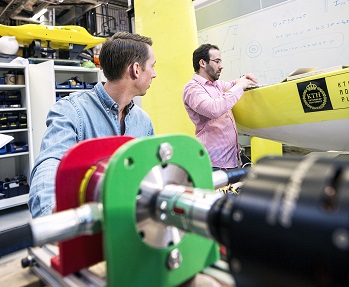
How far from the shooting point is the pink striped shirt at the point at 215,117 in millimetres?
1896

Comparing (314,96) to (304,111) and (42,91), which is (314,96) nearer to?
(304,111)

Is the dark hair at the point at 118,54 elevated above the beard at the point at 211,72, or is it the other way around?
the beard at the point at 211,72

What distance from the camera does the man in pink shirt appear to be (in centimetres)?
190

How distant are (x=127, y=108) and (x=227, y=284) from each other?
0.99 metres

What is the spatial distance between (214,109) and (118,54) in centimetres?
73

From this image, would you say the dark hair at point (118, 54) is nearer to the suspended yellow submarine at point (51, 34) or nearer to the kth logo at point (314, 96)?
the kth logo at point (314, 96)

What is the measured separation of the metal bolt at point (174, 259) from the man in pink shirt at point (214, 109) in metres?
1.55

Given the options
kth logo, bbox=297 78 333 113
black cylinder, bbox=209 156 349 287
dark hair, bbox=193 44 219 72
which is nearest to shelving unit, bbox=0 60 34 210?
dark hair, bbox=193 44 219 72

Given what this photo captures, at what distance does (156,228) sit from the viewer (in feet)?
1.24

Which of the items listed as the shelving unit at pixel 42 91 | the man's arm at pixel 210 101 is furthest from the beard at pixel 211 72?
the shelving unit at pixel 42 91

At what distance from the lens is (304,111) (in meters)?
1.73

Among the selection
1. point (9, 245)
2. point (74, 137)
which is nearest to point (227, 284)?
point (9, 245)

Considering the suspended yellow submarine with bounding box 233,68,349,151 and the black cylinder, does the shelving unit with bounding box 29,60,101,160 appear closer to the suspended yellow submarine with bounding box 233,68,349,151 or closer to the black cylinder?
the suspended yellow submarine with bounding box 233,68,349,151

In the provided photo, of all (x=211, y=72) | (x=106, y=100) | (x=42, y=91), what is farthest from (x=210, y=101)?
(x=42, y=91)
